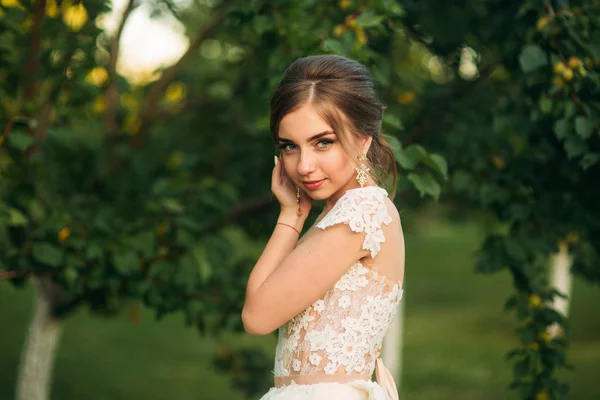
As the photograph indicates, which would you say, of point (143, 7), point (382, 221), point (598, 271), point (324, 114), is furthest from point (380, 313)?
point (143, 7)

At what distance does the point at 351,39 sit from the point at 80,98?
1.65 metres

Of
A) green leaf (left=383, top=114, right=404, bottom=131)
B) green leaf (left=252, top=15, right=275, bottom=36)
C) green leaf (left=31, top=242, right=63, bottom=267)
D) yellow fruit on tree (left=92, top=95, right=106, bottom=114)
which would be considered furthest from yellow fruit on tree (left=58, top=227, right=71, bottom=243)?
yellow fruit on tree (left=92, top=95, right=106, bottom=114)

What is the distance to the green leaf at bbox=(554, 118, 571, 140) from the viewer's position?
2.92 m

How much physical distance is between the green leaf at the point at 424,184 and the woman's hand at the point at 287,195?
63cm

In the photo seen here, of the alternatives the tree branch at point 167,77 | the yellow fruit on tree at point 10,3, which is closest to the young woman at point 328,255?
the yellow fruit on tree at point 10,3

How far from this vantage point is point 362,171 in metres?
2.24

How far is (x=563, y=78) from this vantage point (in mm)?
2920

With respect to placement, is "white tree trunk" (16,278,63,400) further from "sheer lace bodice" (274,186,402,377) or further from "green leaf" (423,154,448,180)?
"sheer lace bodice" (274,186,402,377)

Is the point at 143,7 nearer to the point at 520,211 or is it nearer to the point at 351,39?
the point at 351,39

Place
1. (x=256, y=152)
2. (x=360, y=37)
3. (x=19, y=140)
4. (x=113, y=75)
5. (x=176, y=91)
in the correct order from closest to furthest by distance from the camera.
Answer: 1. (x=360, y=37)
2. (x=19, y=140)
3. (x=113, y=75)
4. (x=256, y=152)
5. (x=176, y=91)

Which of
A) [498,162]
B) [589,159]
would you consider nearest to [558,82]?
[589,159]

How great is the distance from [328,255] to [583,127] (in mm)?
1303

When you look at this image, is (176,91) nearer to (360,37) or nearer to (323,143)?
(360,37)

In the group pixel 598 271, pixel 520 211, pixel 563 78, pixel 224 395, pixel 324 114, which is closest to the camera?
pixel 324 114
